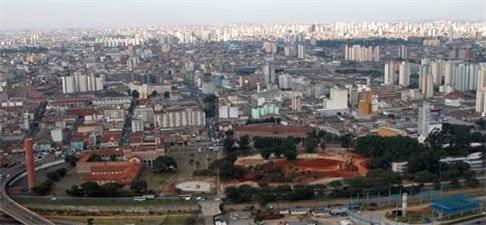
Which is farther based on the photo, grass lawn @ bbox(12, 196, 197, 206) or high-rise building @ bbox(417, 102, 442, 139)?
high-rise building @ bbox(417, 102, 442, 139)

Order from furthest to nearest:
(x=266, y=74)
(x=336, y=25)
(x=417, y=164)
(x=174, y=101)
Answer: (x=336, y=25) < (x=266, y=74) < (x=174, y=101) < (x=417, y=164)

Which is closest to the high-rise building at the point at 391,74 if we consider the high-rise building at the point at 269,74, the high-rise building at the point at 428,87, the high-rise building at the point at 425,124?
the high-rise building at the point at 428,87

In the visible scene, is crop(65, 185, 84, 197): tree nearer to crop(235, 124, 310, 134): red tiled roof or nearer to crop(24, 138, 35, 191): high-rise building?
crop(24, 138, 35, 191): high-rise building

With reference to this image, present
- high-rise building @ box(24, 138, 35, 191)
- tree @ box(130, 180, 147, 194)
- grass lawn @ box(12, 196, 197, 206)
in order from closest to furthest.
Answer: grass lawn @ box(12, 196, 197, 206), tree @ box(130, 180, 147, 194), high-rise building @ box(24, 138, 35, 191)

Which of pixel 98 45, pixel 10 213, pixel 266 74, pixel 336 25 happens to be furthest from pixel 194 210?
pixel 336 25

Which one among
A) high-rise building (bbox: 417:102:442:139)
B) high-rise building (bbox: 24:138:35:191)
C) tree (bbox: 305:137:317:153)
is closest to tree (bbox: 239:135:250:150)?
tree (bbox: 305:137:317:153)

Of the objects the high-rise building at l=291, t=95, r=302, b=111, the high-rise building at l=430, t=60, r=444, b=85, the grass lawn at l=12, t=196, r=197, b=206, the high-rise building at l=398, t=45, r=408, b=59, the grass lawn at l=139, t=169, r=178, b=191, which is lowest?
the grass lawn at l=139, t=169, r=178, b=191

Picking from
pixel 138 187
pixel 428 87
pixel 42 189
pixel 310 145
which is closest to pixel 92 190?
pixel 138 187

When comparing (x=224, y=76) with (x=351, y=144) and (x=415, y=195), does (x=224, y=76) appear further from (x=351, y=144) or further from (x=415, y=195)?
(x=415, y=195)
